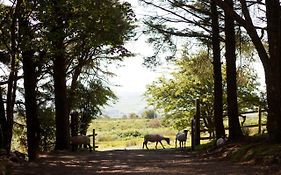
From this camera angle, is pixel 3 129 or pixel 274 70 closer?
pixel 274 70

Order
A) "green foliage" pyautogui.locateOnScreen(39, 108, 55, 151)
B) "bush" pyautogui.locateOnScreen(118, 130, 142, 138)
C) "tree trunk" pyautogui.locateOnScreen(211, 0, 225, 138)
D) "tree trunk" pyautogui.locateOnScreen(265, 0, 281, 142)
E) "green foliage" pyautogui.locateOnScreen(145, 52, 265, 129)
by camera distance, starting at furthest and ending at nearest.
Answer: "bush" pyautogui.locateOnScreen(118, 130, 142, 138)
"green foliage" pyautogui.locateOnScreen(145, 52, 265, 129)
"green foliage" pyautogui.locateOnScreen(39, 108, 55, 151)
"tree trunk" pyautogui.locateOnScreen(211, 0, 225, 138)
"tree trunk" pyautogui.locateOnScreen(265, 0, 281, 142)

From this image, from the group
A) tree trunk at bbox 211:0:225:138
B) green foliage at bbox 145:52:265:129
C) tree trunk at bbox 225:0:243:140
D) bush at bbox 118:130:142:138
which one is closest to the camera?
tree trunk at bbox 225:0:243:140

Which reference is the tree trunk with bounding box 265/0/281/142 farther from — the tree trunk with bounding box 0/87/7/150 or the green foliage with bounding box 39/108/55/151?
the green foliage with bounding box 39/108/55/151

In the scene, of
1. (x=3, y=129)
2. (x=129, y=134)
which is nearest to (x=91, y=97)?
(x=3, y=129)

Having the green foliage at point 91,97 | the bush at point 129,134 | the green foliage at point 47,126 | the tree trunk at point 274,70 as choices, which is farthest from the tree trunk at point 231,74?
the bush at point 129,134

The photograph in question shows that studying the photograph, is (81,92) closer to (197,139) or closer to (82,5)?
(197,139)

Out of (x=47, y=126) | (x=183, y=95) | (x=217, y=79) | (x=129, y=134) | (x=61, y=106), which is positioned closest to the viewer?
(x=217, y=79)

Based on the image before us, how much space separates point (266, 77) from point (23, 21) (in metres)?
7.53

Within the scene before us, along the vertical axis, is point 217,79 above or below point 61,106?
above

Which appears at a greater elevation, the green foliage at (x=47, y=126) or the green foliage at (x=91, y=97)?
the green foliage at (x=91, y=97)

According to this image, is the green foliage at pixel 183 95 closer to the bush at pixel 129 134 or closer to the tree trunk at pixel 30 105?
the bush at pixel 129 134

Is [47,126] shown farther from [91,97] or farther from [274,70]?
[274,70]

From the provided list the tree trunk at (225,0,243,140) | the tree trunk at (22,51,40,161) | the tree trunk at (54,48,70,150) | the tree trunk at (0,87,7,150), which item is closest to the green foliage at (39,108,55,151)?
the tree trunk at (54,48,70,150)

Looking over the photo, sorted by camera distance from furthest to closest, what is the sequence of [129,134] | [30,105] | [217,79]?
[129,134] < [217,79] < [30,105]
